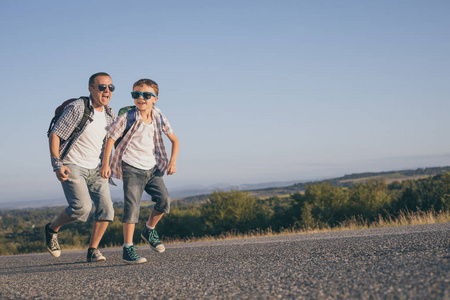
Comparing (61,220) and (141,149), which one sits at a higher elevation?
(141,149)

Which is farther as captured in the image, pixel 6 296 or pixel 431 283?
pixel 6 296

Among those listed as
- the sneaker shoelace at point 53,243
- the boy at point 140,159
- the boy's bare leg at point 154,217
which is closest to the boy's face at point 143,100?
the boy at point 140,159

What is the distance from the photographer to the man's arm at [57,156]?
16.0 feet

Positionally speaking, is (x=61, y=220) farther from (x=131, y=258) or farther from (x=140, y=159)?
(x=140, y=159)

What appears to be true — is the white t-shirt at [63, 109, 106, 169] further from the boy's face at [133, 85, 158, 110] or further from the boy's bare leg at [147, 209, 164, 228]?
the boy's bare leg at [147, 209, 164, 228]

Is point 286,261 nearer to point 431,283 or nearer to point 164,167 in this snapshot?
point 431,283

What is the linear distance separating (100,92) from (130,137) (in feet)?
3.33

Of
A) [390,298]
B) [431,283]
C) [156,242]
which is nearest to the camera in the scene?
[390,298]

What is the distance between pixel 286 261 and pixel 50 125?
11.5 ft

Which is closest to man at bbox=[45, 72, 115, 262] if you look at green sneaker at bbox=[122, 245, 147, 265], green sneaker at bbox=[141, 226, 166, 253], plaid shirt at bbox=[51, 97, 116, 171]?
plaid shirt at bbox=[51, 97, 116, 171]

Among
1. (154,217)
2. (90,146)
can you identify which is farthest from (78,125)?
(154,217)

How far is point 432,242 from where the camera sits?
382cm

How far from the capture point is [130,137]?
15.6 ft

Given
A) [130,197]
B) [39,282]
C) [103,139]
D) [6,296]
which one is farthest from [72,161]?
[6,296]
